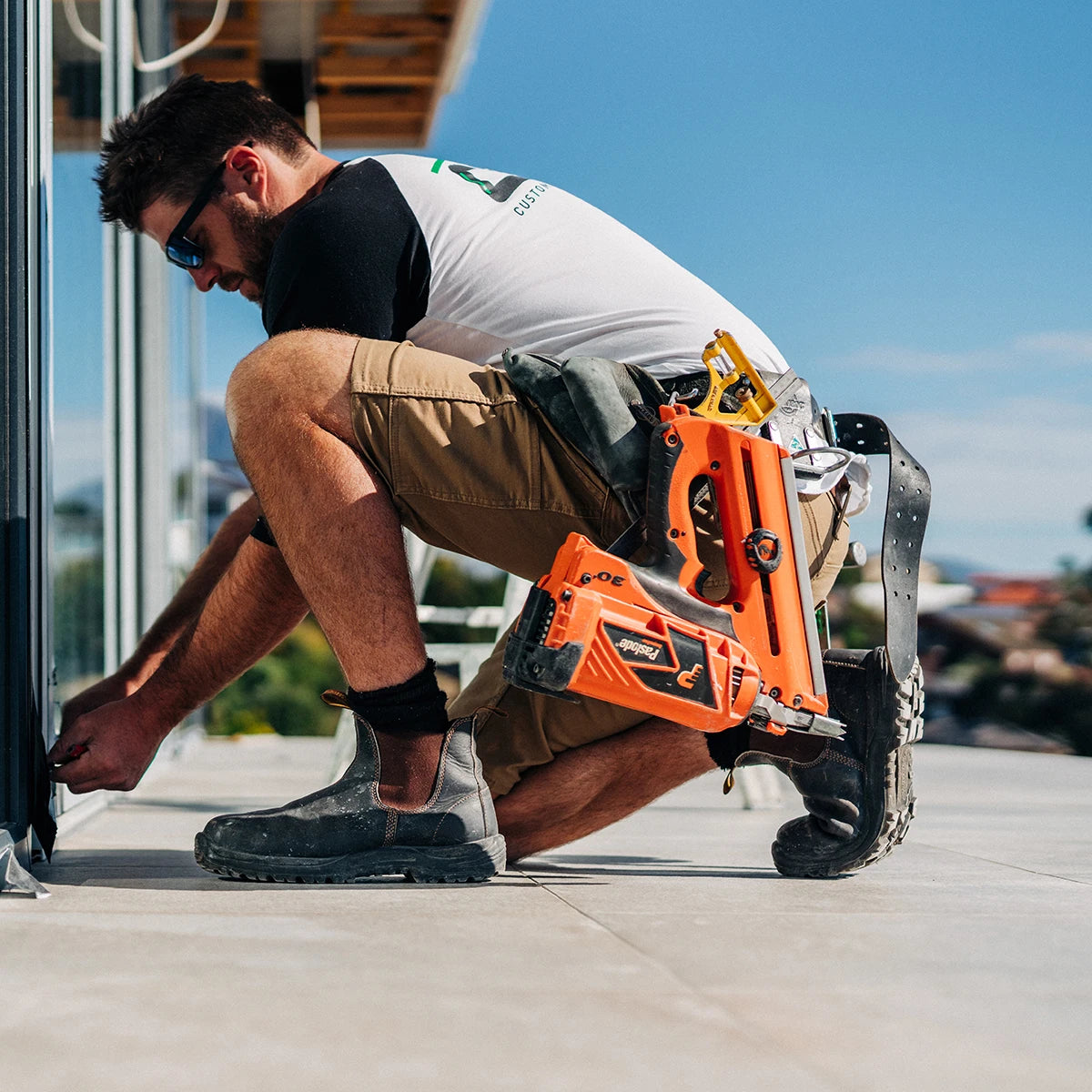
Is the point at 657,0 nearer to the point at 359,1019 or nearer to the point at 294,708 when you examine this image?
the point at 294,708

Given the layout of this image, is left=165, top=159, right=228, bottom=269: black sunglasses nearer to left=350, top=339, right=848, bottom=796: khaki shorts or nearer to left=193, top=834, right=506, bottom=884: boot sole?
left=350, top=339, right=848, bottom=796: khaki shorts

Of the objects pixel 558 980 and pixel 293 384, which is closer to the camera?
pixel 558 980

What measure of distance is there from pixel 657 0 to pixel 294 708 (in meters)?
11.9

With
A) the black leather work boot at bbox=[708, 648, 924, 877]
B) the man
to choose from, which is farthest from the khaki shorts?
the black leather work boot at bbox=[708, 648, 924, 877]

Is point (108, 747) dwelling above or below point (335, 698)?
below

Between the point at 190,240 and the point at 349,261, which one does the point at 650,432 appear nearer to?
the point at 349,261

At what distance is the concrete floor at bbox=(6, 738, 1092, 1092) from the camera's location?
0.77 metres

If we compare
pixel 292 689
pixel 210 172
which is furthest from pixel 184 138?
pixel 292 689

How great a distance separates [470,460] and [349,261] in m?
0.28

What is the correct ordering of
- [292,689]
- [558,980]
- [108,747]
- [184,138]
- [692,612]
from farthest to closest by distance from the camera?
[292,689] < [184,138] < [108,747] < [692,612] < [558,980]

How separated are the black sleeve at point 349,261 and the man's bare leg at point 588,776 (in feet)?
2.00

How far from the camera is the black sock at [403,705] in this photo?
4.89 ft

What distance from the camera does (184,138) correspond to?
5.95 feet

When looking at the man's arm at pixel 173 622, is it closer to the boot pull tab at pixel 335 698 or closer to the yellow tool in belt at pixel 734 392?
the boot pull tab at pixel 335 698
